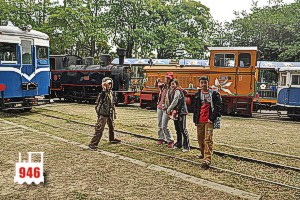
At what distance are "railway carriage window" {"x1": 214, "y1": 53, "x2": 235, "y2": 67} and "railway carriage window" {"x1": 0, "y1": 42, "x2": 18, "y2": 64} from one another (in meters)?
8.98

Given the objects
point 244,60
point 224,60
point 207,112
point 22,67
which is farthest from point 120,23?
point 207,112

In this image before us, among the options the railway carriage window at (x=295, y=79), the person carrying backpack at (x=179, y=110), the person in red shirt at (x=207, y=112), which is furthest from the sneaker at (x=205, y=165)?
the railway carriage window at (x=295, y=79)

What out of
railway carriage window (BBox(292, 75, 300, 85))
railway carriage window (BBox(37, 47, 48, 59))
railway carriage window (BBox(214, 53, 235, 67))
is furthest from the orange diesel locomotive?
railway carriage window (BBox(37, 47, 48, 59))

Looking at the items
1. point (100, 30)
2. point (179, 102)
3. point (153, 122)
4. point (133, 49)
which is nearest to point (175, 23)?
point (133, 49)

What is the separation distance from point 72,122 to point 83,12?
22444 mm

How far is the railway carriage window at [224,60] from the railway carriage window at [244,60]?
0.36 metres

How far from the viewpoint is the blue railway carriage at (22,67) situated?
1295cm

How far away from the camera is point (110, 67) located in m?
19.7

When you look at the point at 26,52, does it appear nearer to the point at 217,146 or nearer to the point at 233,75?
the point at 217,146

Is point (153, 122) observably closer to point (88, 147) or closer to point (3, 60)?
point (88, 147)

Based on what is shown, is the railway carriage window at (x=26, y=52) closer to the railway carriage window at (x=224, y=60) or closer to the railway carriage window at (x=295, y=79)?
the railway carriage window at (x=224, y=60)

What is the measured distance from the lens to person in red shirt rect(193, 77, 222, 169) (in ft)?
21.5

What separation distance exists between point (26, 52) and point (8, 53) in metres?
0.84

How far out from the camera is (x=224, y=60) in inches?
622
